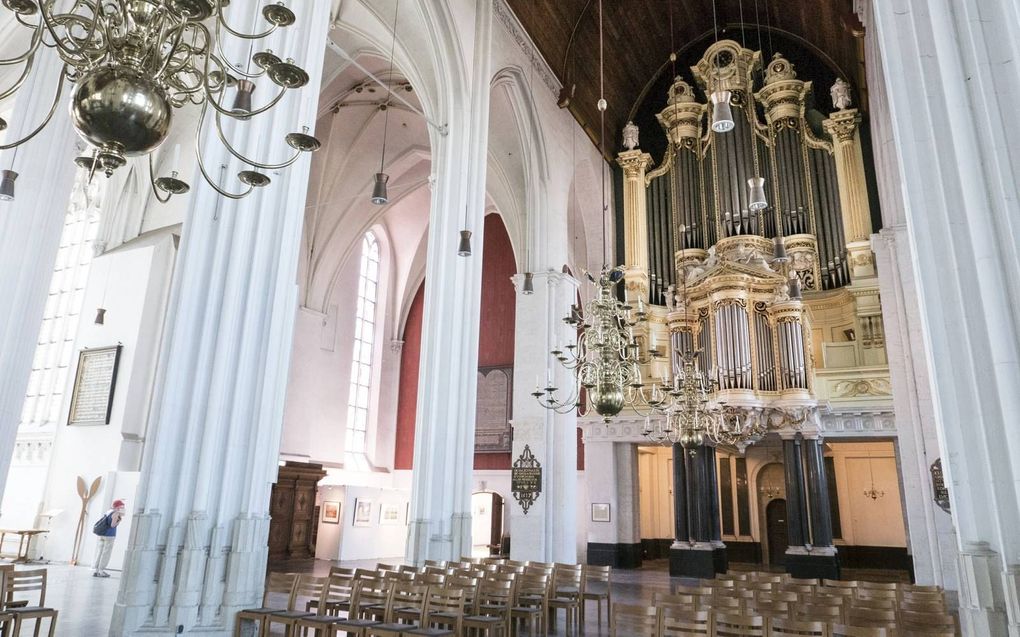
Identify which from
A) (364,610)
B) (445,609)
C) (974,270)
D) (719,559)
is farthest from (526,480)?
(974,270)

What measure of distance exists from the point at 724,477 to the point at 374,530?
29.3 feet

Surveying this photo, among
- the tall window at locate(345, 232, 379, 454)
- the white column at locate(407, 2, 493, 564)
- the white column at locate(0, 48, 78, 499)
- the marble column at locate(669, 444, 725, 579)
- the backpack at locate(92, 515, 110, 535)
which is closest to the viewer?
the white column at locate(0, 48, 78, 499)

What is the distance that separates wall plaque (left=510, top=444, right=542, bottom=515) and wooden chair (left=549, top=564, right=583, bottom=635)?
A: 463 cm

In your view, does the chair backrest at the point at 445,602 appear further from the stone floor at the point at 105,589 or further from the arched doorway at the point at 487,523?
the arched doorway at the point at 487,523

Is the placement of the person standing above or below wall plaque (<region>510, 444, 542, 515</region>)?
below

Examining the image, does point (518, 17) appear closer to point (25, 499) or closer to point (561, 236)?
point (561, 236)

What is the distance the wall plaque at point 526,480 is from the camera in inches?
500

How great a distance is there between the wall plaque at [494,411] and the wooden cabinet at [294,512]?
4.70 metres

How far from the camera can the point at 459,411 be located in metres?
9.48

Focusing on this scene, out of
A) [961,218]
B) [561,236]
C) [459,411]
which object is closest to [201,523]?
[459,411]

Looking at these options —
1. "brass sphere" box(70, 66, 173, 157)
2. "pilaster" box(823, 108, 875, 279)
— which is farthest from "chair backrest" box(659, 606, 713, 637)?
"pilaster" box(823, 108, 875, 279)

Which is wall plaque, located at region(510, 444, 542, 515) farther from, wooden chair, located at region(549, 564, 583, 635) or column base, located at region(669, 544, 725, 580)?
wooden chair, located at region(549, 564, 583, 635)

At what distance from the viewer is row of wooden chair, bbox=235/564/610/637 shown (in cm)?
458

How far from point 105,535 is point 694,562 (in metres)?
10.3
